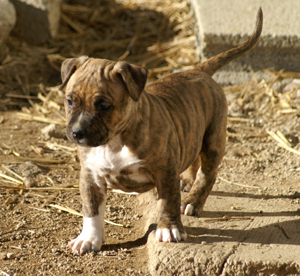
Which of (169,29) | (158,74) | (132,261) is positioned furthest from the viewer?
(169,29)

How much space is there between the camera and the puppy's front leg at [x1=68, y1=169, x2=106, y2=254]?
3533 mm

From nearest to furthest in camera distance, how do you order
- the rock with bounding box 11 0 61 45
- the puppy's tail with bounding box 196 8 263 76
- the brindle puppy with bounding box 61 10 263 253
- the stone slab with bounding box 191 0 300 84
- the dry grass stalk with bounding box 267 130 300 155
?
the brindle puppy with bounding box 61 10 263 253 < the puppy's tail with bounding box 196 8 263 76 < the dry grass stalk with bounding box 267 130 300 155 < the stone slab with bounding box 191 0 300 84 < the rock with bounding box 11 0 61 45

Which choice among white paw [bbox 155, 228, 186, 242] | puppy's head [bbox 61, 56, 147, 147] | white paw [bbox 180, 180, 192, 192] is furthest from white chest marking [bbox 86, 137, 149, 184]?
white paw [bbox 180, 180, 192, 192]

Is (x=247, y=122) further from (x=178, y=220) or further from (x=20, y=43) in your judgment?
(x=20, y=43)

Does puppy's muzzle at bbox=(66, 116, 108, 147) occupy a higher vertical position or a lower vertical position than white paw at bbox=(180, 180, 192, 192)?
higher

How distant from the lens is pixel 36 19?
8203 mm

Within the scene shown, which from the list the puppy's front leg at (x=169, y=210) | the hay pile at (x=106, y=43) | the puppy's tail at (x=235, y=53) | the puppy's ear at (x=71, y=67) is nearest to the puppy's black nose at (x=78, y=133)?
the puppy's ear at (x=71, y=67)

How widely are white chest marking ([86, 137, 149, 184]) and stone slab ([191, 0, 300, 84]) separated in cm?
346

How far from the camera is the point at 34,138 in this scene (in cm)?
573

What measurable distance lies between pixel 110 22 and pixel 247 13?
334cm

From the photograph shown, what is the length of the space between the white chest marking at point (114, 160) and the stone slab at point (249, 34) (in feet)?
11.3

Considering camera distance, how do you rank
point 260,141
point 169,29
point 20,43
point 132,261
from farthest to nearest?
point 169,29, point 20,43, point 260,141, point 132,261

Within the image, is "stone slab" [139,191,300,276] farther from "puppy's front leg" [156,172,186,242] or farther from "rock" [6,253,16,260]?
"rock" [6,253,16,260]

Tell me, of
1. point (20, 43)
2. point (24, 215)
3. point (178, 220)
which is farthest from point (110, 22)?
point (178, 220)
